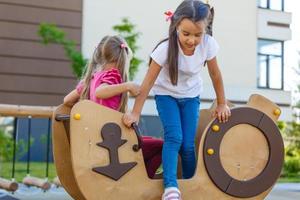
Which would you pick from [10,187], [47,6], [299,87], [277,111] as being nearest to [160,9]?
[47,6]

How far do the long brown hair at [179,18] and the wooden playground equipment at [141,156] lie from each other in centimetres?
39

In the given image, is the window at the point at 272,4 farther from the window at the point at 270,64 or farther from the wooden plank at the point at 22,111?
the wooden plank at the point at 22,111

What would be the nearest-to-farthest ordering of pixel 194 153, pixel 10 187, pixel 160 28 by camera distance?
pixel 194 153 → pixel 10 187 → pixel 160 28

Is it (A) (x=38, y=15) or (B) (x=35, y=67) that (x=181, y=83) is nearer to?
(B) (x=35, y=67)

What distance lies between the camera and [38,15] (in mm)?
12977

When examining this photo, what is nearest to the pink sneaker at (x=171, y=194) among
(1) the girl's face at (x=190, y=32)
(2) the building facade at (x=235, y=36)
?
(1) the girl's face at (x=190, y=32)

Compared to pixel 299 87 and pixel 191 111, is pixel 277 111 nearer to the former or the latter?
pixel 191 111

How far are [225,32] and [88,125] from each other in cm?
1281

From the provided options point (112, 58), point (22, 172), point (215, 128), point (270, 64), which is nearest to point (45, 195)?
point (112, 58)

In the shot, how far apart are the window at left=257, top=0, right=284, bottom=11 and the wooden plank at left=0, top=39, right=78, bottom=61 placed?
6.57 metres

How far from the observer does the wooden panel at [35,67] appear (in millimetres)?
12773

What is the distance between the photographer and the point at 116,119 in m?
2.64

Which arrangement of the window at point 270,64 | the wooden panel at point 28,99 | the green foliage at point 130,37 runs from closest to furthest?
the green foliage at point 130,37 → the wooden panel at point 28,99 → the window at point 270,64

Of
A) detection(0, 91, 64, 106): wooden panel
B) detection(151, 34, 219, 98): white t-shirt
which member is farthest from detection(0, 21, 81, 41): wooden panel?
detection(151, 34, 219, 98): white t-shirt
